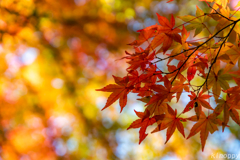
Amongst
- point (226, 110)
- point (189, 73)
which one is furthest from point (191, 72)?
point (226, 110)

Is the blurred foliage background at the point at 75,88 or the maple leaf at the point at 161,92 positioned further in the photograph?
the blurred foliage background at the point at 75,88

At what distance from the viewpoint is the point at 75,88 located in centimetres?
242

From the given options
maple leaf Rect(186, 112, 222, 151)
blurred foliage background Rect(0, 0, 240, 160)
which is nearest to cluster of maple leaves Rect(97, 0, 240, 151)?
maple leaf Rect(186, 112, 222, 151)

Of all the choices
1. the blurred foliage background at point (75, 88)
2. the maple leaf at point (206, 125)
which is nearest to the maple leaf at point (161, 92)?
the maple leaf at point (206, 125)

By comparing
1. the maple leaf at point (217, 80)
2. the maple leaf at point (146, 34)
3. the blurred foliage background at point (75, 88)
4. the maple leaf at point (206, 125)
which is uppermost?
the maple leaf at point (146, 34)

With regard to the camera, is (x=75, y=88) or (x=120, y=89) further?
(x=75, y=88)

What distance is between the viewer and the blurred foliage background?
2.23 meters

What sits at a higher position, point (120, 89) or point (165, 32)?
point (165, 32)

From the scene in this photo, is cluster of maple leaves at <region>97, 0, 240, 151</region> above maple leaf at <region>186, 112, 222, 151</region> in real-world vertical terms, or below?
above

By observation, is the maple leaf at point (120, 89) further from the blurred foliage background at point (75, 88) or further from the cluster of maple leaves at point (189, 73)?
the blurred foliage background at point (75, 88)

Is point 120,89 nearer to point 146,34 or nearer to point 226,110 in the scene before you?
point 146,34

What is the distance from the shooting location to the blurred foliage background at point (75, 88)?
88.0 inches

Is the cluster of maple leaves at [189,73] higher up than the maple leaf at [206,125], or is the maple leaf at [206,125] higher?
the cluster of maple leaves at [189,73]

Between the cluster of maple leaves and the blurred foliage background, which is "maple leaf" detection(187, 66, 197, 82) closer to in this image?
the cluster of maple leaves
